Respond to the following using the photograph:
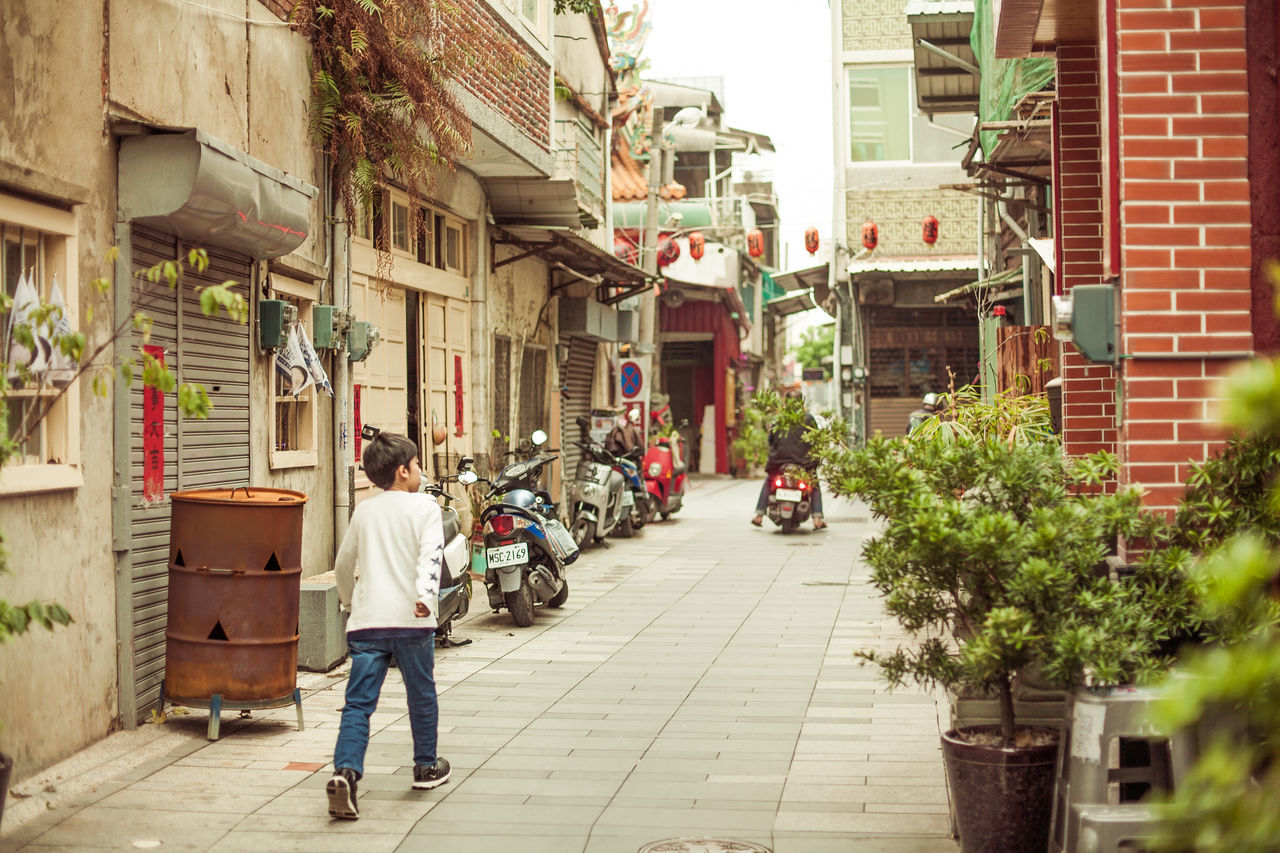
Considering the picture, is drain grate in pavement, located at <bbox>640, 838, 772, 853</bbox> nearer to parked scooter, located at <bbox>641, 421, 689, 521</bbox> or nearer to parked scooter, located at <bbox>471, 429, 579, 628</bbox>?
parked scooter, located at <bbox>471, 429, 579, 628</bbox>

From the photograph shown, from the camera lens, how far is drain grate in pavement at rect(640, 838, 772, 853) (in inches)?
207

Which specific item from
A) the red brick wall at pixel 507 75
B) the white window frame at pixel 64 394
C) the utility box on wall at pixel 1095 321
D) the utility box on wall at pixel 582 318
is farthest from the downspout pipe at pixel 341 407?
the utility box on wall at pixel 582 318

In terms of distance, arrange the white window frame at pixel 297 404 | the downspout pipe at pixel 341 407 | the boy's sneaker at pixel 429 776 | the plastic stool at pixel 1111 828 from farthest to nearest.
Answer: the downspout pipe at pixel 341 407 < the white window frame at pixel 297 404 < the boy's sneaker at pixel 429 776 < the plastic stool at pixel 1111 828

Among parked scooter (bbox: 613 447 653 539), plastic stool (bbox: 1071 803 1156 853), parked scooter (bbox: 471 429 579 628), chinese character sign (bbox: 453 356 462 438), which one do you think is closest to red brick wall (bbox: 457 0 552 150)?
chinese character sign (bbox: 453 356 462 438)

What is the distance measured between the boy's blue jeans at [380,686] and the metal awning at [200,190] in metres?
2.63

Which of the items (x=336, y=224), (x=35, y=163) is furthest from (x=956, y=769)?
(x=336, y=224)

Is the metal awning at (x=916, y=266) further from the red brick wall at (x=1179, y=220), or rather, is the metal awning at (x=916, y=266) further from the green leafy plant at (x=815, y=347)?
the green leafy plant at (x=815, y=347)

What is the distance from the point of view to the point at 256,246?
8.51m

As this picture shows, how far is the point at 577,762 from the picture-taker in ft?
22.2

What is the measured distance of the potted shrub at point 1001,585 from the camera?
14.3 feet

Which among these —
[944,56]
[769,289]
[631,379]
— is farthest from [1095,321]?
[769,289]

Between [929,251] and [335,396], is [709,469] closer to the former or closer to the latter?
[929,251]

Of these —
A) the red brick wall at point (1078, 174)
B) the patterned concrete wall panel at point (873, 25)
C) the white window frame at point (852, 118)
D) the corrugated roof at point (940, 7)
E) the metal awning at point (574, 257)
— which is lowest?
the red brick wall at point (1078, 174)

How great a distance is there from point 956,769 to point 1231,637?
1.21 meters
